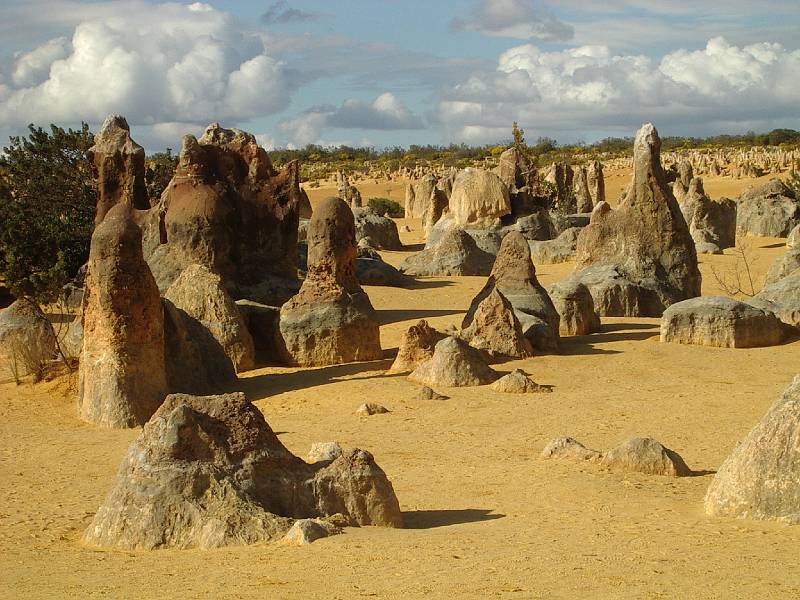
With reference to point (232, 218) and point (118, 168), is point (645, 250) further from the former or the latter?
point (118, 168)

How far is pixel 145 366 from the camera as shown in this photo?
1145 cm

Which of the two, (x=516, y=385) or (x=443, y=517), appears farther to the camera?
(x=516, y=385)

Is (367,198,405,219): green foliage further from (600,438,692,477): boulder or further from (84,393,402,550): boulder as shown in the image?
(84,393,402,550): boulder

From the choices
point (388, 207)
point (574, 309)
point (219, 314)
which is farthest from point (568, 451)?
point (388, 207)

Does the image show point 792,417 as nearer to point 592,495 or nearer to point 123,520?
point 592,495

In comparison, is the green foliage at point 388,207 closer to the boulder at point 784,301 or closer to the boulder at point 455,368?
the boulder at point 784,301

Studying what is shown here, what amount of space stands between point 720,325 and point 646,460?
703 cm

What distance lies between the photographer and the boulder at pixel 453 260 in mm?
24297

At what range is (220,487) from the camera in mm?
6340

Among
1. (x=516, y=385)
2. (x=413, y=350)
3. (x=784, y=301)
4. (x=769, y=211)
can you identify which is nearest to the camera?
(x=516, y=385)

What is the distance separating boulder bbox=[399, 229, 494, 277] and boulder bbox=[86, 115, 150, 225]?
687 cm

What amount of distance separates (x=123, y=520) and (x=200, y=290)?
784 centimetres

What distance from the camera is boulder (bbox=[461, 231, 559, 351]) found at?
47.9 feet

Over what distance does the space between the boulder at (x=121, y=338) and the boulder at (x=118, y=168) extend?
811 centimetres
